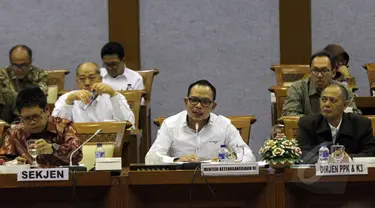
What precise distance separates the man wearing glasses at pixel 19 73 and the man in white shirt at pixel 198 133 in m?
1.75

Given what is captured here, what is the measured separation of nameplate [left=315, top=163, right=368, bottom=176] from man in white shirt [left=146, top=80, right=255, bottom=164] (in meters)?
1.16

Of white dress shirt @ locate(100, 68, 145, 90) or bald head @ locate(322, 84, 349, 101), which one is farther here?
white dress shirt @ locate(100, 68, 145, 90)

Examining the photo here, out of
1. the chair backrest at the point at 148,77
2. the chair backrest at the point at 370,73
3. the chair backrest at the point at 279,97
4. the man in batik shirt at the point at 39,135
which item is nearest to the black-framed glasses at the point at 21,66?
the chair backrest at the point at 148,77

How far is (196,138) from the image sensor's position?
218 inches

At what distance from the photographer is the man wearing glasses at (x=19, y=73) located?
6965 millimetres

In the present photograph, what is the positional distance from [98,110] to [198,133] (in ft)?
4.57

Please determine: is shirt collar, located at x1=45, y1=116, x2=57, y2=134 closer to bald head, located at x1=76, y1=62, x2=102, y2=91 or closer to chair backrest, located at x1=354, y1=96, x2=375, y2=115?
bald head, located at x1=76, y1=62, x2=102, y2=91

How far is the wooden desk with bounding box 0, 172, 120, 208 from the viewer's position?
14.1ft

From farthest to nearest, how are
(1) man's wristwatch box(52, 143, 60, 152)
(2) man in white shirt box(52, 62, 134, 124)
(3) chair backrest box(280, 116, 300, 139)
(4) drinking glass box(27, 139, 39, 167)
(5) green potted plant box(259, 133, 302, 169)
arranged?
(2) man in white shirt box(52, 62, 134, 124)
(3) chair backrest box(280, 116, 300, 139)
(1) man's wristwatch box(52, 143, 60, 152)
(4) drinking glass box(27, 139, 39, 167)
(5) green potted plant box(259, 133, 302, 169)

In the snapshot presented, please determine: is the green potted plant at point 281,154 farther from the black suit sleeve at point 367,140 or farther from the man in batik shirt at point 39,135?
the man in batik shirt at point 39,135

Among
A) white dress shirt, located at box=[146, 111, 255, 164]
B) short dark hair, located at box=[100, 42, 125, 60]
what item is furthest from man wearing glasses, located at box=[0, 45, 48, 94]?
white dress shirt, located at box=[146, 111, 255, 164]

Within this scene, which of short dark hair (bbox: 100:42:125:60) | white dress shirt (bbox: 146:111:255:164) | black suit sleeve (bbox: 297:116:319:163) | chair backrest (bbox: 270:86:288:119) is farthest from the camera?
short dark hair (bbox: 100:42:125:60)

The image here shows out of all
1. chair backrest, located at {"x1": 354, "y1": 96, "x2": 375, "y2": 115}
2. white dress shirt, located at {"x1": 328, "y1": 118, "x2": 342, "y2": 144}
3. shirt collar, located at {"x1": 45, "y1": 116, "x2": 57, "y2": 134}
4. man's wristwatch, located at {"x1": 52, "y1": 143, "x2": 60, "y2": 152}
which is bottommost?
man's wristwatch, located at {"x1": 52, "y1": 143, "x2": 60, "y2": 152}

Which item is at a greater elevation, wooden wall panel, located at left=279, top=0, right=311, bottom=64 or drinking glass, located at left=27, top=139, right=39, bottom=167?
wooden wall panel, located at left=279, top=0, right=311, bottom=64
